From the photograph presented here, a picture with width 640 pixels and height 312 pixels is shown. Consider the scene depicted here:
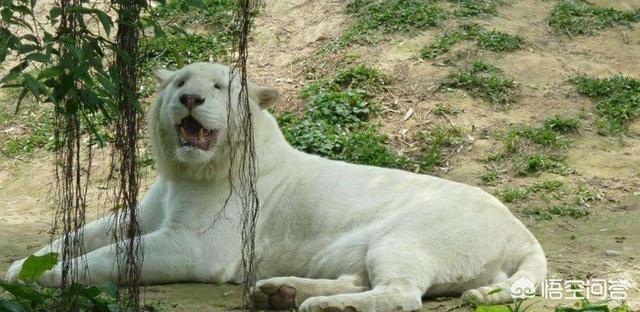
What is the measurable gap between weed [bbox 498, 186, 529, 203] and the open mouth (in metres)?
3.22

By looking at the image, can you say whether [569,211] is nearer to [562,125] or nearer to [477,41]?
[562,125]

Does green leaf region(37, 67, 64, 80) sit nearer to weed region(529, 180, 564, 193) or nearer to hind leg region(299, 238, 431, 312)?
hind leg region(299, 238, 431, 312)

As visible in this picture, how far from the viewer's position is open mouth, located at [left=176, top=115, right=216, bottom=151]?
6.72m

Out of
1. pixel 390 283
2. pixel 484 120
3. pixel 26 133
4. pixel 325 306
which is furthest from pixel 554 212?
pixel 26 133

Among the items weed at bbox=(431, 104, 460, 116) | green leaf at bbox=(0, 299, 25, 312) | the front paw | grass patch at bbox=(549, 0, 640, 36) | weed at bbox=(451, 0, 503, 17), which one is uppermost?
weed at bbox=(451, 0, 503, 17)

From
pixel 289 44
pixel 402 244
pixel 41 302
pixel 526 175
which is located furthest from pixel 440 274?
pixel 289 44

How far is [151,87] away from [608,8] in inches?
231

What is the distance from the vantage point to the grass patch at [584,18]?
12.3 m

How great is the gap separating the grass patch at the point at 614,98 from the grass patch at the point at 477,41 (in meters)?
0.99

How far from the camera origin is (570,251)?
7.39 m

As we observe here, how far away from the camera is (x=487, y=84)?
11.0 m

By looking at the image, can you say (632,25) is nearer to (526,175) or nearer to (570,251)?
(526,175)

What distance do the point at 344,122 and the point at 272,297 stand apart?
16.2 ft

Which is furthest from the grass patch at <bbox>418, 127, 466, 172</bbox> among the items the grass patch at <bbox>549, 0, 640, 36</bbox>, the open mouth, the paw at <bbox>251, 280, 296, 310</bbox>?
the paw at <bbox>251, 280, 296, 310</bbox>
